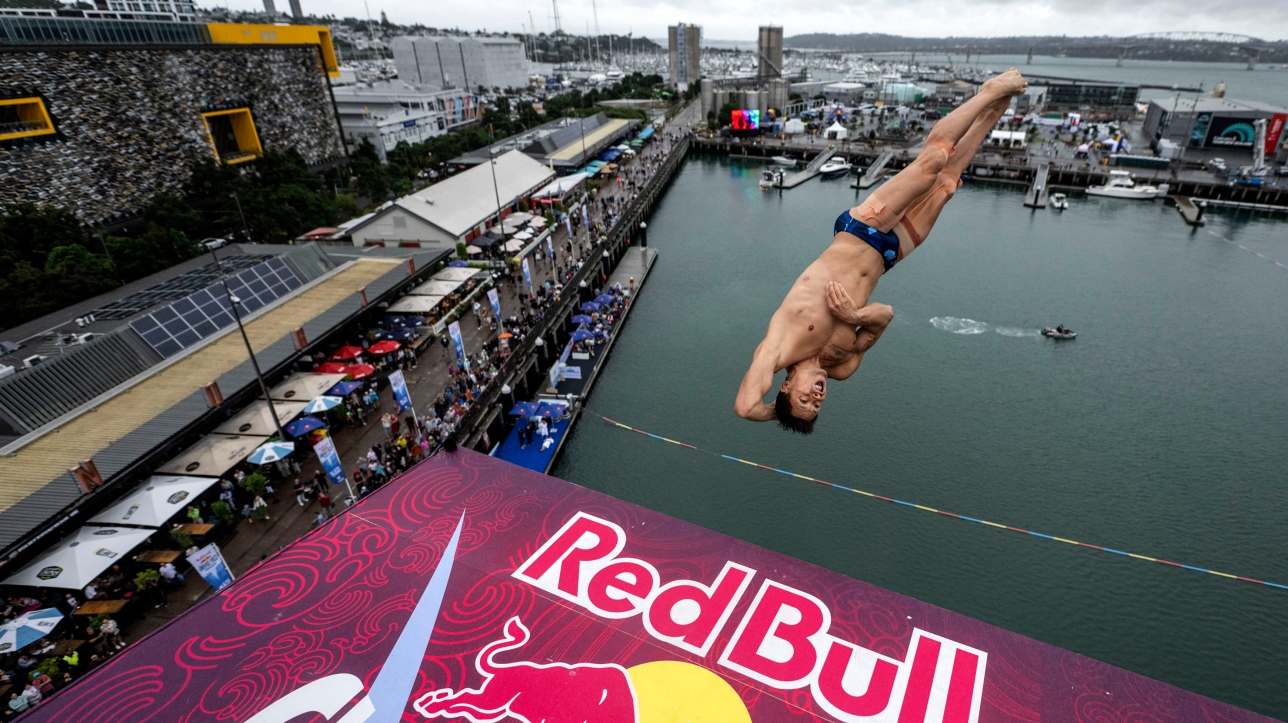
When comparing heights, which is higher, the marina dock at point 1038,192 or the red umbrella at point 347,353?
the red umbrella at point 347,353

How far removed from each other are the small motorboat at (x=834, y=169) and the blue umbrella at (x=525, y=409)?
66.4 meters

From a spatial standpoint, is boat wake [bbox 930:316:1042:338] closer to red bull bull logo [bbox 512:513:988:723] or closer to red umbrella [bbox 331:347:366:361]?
red bull bull logo [bbox 512:513:988:723]

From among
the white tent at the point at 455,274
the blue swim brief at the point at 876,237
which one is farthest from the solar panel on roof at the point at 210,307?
the blue swim brief at the point at 876,237

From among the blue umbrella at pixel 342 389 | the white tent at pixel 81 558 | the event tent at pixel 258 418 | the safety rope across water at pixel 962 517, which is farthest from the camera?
the blue umbrella at pixel 342 389

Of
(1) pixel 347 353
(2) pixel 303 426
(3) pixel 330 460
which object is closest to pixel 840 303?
(3) pixel 330 460

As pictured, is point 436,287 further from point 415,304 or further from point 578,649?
point 578,649

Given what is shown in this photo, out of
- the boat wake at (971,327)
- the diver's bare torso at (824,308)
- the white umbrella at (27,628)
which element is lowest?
→ the boat wake at (971,327)

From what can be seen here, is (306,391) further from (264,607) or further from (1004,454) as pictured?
(1004,454)

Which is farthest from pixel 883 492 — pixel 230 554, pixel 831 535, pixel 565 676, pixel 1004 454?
pixel 230 554

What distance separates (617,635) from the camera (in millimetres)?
12992

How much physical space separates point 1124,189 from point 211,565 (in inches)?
3439

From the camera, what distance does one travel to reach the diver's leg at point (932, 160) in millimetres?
7371

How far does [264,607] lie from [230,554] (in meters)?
8.09

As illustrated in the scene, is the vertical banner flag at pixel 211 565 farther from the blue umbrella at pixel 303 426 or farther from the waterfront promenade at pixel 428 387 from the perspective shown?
the blue umbrella at pixel 303 426
